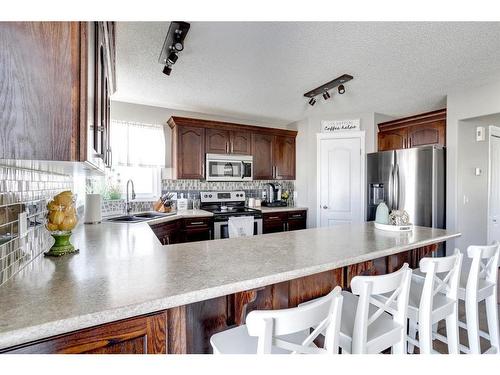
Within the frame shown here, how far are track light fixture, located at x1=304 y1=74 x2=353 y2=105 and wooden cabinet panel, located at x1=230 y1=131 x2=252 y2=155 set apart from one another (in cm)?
122

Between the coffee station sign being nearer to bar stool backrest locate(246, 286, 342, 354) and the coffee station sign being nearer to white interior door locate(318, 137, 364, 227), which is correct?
white interior door locate(318, 137, 364, 227)

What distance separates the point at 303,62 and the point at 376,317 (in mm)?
2115

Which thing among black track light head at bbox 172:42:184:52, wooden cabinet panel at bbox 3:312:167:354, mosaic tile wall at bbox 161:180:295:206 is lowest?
wooden cabinet panel at bbox 3:312:167:354

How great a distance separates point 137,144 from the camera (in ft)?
11.9

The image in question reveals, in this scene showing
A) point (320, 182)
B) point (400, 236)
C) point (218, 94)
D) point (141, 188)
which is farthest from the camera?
point (320, 182)

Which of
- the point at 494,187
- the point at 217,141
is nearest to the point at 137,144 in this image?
the point at 217,141

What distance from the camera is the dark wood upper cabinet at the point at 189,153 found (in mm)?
3629

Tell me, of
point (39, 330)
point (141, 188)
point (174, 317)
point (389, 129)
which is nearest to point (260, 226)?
point (141, 188)

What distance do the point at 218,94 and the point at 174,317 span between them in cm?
284

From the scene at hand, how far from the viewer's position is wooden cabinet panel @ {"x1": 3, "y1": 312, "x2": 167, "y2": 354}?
2.34ft

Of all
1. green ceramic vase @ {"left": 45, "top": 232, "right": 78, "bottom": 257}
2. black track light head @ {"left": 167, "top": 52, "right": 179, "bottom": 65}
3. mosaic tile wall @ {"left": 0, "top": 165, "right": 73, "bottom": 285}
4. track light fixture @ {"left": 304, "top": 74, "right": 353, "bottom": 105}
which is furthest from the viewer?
track light fixture @ {"left": 304, "top": 74, "right": 353, "bottom": 105}

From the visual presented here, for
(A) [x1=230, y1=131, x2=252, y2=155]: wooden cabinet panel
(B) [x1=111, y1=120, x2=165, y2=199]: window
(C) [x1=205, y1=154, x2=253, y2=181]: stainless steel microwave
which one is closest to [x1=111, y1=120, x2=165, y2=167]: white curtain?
(B) [x1=111, y1=120, x2=165, y2=199]: window
